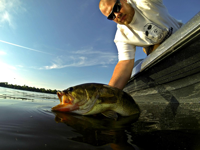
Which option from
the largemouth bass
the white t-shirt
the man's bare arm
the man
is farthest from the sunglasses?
the largemouth bass

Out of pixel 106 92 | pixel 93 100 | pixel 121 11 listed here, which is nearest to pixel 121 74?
pixel 106 92

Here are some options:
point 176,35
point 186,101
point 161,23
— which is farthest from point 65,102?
point 161,23

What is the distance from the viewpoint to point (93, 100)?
1657mm

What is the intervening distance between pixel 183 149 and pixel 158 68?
2.28m

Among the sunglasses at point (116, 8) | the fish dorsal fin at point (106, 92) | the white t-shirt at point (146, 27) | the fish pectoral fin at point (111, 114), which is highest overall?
the sunglasses at point (116, 8)

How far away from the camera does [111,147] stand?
675 mm

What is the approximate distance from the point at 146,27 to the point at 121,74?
4.45 feet

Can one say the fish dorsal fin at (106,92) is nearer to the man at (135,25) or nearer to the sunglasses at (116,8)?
the man at (135,25)

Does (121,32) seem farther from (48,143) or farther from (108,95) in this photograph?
(48,143)

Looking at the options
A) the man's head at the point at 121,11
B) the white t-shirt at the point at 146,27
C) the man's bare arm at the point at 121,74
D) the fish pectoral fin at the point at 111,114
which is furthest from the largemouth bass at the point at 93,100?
the man's head at the point at 121,11

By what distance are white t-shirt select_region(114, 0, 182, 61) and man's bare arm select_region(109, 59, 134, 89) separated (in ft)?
0.57

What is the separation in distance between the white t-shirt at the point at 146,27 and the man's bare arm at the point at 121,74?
0.17 meters

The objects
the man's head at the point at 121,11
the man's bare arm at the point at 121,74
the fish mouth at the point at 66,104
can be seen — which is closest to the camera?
the fish mouth at the point at 66,104

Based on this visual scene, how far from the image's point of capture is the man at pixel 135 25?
113 inches
